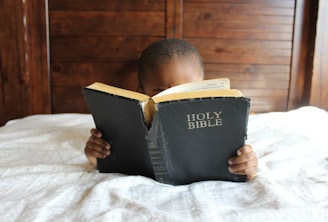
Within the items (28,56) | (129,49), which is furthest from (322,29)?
(28,56)

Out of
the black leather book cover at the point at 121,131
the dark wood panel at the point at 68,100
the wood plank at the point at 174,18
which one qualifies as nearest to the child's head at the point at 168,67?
the black leather book cover at the point at 121,131

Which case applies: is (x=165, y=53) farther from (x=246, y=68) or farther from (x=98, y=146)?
(x=246, y=68)

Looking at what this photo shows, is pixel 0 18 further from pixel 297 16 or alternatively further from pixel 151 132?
pixel 297 16

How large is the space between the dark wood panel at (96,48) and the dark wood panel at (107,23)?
0.07 feet

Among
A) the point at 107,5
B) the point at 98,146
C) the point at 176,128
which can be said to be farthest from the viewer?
the point at 107,5

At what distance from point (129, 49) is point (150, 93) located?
55cm

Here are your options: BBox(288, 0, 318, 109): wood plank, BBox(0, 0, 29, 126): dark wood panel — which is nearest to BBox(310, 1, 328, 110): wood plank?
BBox(288, 0, 318, 109): wood plank

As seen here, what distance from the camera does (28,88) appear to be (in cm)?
131

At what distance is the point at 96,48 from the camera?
1.30m

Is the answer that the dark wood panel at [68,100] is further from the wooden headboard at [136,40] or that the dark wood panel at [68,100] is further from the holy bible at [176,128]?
the holy bible at [176,128]

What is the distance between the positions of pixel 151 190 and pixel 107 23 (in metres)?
0.85

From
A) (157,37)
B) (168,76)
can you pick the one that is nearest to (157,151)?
(168,76)

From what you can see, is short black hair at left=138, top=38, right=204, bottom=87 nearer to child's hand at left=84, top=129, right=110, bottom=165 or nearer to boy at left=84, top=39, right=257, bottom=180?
boy at left=84, top=39, right=257, bottom=180

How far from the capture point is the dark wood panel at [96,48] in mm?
1292
